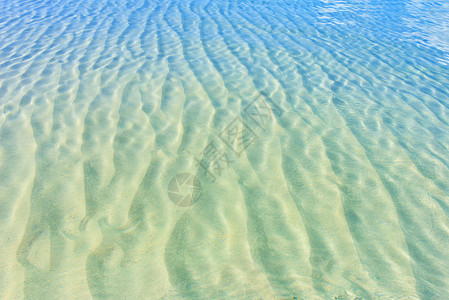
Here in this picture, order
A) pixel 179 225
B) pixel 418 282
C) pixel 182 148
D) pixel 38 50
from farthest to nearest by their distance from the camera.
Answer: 1. pixel 38 50
2. pixel 182 148
3. pixel 179 225
4. pixel 418 282

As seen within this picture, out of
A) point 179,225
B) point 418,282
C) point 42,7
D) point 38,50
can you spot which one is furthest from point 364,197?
point 42,7

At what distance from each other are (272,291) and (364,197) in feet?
3.23

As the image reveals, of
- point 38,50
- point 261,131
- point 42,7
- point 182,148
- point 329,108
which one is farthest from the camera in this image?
point 42,7

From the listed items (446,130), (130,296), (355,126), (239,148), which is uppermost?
(130,296)

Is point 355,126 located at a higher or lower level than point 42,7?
lower

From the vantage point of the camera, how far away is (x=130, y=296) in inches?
59.4

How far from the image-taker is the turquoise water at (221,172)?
1.63 m

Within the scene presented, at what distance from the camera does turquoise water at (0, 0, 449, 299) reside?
1.63m

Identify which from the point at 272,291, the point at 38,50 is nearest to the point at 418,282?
the point at 272,291

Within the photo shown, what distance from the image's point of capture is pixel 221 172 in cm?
232

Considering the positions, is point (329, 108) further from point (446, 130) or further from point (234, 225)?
point (234, 225)

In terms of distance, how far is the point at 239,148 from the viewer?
2588 millimetres

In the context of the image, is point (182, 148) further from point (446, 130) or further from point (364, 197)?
point (446, 130)

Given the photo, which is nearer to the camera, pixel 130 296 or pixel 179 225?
pixel 130 296
